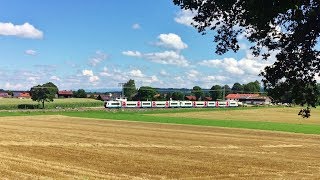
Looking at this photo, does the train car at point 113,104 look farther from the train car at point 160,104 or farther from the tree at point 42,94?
the tree at point 42,94

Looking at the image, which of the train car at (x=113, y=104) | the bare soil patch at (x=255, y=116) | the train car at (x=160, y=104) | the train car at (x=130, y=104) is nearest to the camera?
the bare soil patch at (x=255, y=116)

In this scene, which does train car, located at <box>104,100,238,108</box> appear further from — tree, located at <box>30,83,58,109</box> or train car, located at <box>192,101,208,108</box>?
tree, located at <box>30,83,58,109</box>

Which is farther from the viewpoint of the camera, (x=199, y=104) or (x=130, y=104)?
(x=199, y=104)

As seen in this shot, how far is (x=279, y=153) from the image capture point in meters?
33.5

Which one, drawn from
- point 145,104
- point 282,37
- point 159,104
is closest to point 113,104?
point 145,104

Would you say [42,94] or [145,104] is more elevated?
[42,94]

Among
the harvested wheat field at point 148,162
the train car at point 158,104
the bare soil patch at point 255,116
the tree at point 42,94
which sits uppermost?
the tree at point 42,94

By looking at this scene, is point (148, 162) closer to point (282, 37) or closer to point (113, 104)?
point (282, 37)

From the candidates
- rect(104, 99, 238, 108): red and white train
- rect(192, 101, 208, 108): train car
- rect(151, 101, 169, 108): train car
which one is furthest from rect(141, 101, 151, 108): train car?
rect(192, 101, 208, 108): train car

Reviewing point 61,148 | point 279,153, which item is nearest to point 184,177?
point 61,148

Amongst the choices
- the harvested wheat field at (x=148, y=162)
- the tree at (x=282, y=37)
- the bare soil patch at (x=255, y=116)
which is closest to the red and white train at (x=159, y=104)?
the bare soil patch at (x=255, y=116)

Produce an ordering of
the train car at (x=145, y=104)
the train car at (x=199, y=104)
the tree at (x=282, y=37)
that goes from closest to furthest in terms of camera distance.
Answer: the tree at (x=282, y=37) → the train car at (x=145, y=104) → the train car at (x=199, y=104)

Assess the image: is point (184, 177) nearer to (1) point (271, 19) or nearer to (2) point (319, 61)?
(2) point (319, 61)

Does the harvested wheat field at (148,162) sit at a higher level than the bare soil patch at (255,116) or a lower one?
lower
